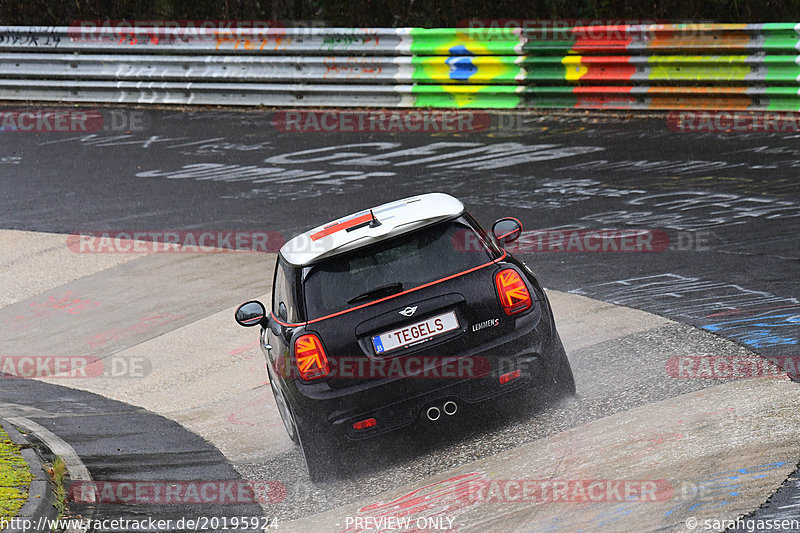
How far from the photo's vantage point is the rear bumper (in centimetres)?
619

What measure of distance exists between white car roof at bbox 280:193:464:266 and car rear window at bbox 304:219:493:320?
0.20 feet

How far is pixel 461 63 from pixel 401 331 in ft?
39.2

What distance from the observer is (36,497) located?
591 centimetres

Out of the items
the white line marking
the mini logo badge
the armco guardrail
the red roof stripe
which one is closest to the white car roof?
the red roof stripe

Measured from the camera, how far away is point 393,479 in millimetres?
6398

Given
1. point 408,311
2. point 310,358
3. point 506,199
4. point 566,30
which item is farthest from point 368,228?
point 566,30

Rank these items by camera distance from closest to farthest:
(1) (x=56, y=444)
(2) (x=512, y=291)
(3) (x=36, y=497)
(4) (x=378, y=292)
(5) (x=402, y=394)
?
(3) (x=36, y=497)
(5) (x=402, y=394)
(4) (x=378, y=292)
(2) (x=512, y=291)
(1) (x=56, y=444)

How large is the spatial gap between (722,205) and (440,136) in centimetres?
589

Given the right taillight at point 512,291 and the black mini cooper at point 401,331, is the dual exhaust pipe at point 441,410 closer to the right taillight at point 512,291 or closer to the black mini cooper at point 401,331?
the black mini cooper at point 401,331

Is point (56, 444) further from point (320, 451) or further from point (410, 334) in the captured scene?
point (410, 334)

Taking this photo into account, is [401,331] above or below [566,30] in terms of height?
below

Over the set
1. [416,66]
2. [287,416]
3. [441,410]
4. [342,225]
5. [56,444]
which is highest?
[416,66]

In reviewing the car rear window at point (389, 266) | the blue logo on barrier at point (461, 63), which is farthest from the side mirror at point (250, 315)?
the blue logo on barrier at point (461, 63)

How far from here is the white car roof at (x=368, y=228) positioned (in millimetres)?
6395
